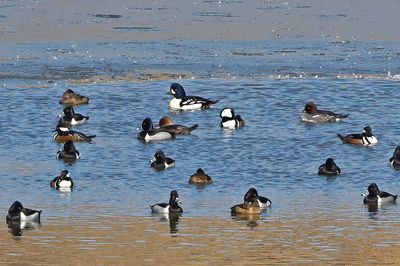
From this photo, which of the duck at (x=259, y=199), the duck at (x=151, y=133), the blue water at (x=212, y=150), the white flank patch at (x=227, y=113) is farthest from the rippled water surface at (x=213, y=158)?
the white flank patch at (x=227, y=113)

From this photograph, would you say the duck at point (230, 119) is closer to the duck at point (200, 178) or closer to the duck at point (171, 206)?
the duck at point (200, 178)

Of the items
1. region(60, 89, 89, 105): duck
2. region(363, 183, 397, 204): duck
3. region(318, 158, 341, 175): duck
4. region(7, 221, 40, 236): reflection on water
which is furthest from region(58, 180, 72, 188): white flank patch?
region(60, 89, 89, 105): duck

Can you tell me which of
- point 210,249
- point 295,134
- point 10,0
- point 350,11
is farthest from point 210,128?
point 10,0

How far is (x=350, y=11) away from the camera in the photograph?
37.5m

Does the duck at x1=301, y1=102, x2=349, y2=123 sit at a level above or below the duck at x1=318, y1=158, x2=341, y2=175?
above

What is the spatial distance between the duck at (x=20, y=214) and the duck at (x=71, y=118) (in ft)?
26.5

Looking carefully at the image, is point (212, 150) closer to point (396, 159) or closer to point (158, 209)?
point (396, 159)

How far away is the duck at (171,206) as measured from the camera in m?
17.5

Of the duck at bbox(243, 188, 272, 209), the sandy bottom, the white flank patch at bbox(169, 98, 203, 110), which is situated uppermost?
the white flank patch at bbox(169, 98, 203, 110)

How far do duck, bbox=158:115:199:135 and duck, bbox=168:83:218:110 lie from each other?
1.74 meters

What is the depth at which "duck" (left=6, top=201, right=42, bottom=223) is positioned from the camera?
55.3 feet

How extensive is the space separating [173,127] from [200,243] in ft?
30.6

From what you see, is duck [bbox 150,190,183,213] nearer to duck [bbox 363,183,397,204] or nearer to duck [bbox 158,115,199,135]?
duck [bbox 363,183,397,204]

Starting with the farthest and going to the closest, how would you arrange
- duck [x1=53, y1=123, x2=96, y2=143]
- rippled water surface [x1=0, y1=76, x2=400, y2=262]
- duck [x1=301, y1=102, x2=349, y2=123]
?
duck [x1=301, y1=102, x2=349, y2=123] < duck [x1=53, y1=123, x2=96, y2=143] < rippled water surface [x1=0, y1=76, x2=400, y2=262]
